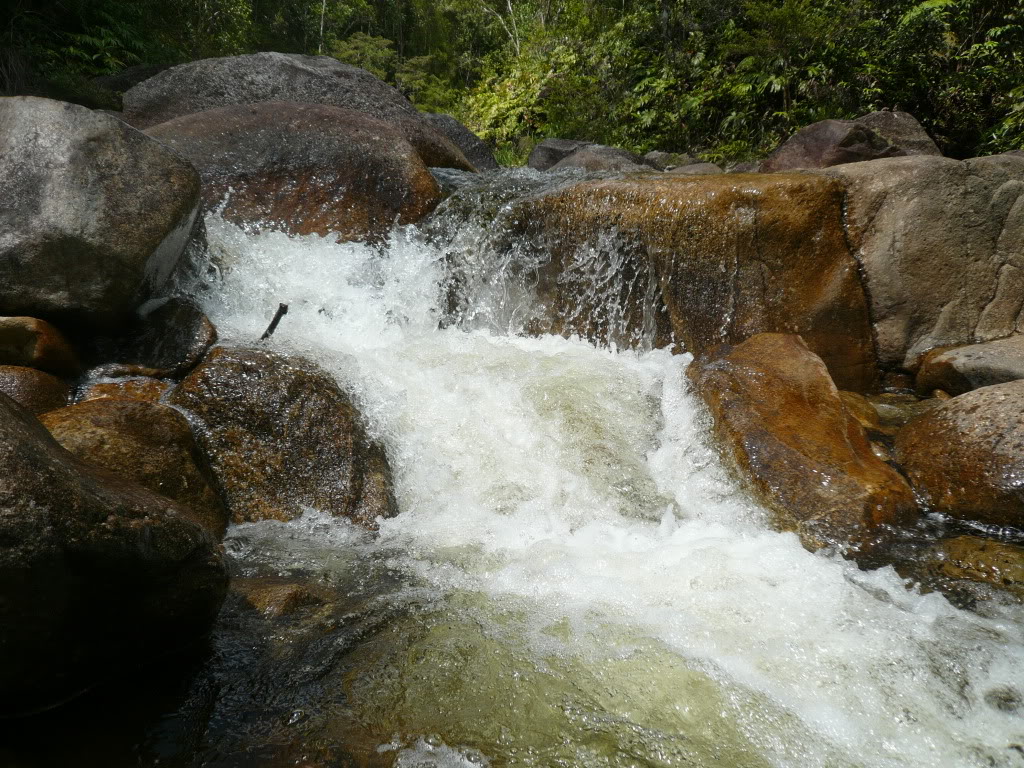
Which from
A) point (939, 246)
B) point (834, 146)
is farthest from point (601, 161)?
point (939, 246)

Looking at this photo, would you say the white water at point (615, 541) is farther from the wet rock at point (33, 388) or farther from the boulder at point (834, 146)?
the boulder at point (834, 146)

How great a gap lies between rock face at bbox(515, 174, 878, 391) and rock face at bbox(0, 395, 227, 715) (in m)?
4.57

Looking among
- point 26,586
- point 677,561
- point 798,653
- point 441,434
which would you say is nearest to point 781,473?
point 677,561

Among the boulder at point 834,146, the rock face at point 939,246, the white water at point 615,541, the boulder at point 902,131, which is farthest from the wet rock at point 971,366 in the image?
the boulder at point 902,131

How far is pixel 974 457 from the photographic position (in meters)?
3.86

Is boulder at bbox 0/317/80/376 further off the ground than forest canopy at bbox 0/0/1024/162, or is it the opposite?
forest canopy at bbox 0/0/1024/162

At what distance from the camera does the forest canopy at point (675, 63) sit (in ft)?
35.1

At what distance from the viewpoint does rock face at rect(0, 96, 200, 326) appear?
Answer: 12.3 ft

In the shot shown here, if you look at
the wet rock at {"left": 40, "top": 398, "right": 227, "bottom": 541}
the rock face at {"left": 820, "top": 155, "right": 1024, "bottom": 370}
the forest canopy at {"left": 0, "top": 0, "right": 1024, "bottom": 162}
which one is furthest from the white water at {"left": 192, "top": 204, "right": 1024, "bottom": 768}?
the forest canopy at {"left": 0, "top": 0, "right": 1024, "bottom": 162}

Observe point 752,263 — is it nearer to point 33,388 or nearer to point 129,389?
point 129,389

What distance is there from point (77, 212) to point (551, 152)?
10.9 metres

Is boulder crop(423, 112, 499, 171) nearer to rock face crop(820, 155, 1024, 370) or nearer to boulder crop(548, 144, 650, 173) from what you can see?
boulder crop(548, 144, 650, 173)

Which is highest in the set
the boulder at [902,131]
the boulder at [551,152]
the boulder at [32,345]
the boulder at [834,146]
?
the boulder at [902,131]

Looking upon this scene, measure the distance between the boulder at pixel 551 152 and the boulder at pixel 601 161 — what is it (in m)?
1.36
